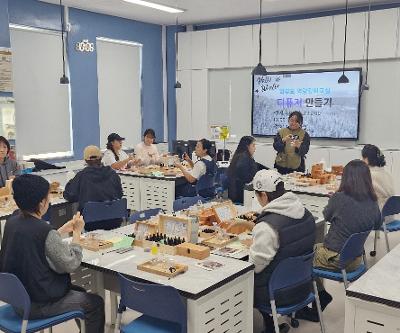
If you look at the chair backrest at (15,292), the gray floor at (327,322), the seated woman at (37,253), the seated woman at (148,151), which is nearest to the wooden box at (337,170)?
the gray floor at (327,322)

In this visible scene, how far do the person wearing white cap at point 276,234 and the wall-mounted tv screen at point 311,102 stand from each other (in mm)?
5386

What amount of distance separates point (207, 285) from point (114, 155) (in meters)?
4.49

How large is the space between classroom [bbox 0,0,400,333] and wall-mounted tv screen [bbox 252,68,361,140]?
0.03 m

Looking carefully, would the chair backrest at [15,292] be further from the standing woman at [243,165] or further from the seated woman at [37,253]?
the standing woman at [243,165]

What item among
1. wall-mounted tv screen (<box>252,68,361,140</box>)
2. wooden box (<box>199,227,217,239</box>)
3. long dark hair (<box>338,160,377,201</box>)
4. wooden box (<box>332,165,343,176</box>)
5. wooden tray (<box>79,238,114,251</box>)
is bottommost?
wooden tray (<box>79,238,114,251</box>)

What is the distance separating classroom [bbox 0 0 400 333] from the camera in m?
2.53

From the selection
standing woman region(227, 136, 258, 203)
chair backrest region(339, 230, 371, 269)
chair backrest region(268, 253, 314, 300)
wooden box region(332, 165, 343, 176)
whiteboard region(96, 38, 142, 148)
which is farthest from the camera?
whiteboard region(96, 38, 142, 148)

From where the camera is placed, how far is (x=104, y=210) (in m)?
4.18

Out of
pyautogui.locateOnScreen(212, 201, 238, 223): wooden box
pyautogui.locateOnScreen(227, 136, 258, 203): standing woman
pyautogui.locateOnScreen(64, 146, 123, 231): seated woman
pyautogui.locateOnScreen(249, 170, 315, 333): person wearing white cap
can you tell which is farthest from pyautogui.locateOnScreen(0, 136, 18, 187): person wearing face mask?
pyautogui.locateOnScreen(249, 170, 315, 333): person wearing white cap

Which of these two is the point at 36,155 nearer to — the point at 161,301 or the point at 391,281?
the point at 161,301

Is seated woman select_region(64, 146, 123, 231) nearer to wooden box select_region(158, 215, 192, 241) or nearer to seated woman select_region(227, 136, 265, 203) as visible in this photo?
wooden box select_region(158, 215, 192, 241)

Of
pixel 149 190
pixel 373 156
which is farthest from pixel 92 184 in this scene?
pixel 373 156

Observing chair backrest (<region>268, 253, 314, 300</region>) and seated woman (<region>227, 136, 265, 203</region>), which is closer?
chair backrest (<region>268, 253, 314, 300</region>)

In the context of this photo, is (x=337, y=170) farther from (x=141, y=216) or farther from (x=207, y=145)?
(x=141, y=216)
